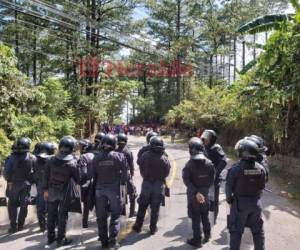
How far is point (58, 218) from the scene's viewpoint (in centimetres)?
769

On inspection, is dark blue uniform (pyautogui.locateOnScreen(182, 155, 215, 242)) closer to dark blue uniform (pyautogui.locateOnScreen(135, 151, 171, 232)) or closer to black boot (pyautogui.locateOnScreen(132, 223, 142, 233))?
dark blue uniform (pyautogui.locateOnScreen(135, 151, 171, 232))

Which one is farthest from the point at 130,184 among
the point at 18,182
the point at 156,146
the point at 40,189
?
the point at 18,182

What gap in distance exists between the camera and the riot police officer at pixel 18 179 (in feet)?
27.9

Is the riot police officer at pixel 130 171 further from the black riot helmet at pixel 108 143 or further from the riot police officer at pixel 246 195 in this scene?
the riot police officer at pixel 246 195

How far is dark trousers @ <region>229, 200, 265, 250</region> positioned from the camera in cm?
644

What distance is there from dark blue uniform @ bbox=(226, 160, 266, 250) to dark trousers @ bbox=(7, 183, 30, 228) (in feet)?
14.2

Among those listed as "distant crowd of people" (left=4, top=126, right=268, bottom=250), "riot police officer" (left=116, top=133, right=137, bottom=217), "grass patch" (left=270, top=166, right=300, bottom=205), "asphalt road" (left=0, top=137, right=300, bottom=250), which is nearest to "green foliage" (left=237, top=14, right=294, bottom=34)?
"grass patch" (left=270, top=166, right=300, bottom=205)

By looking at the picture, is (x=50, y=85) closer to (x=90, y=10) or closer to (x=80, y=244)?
(x=90, y=10)

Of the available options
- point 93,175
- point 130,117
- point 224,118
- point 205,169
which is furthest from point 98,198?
point 130,117

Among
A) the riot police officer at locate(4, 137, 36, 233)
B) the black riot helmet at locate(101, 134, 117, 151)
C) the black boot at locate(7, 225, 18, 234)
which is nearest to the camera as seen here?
the black riot helmet at locate(101, 134, 117, 151)

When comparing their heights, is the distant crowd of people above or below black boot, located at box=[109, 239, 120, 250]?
above

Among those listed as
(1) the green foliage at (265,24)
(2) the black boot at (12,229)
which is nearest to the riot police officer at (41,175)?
(2) the black boot at (12,229)

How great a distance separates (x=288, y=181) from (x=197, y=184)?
9128mm

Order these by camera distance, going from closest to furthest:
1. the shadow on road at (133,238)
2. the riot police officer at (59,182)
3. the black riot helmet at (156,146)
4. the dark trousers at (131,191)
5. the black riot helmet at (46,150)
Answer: the riot police officer at (59,182), the shadow on road at (133,238), the black riot helmet at (156,146), the black riot helmet at (46,150), the dark trousers at (131,191)
